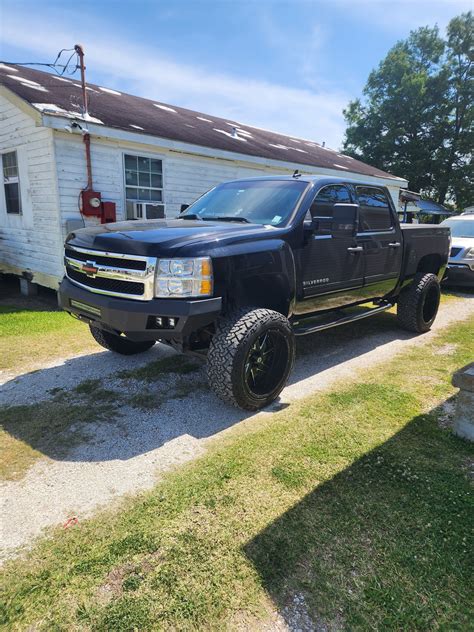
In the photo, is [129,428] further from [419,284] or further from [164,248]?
[419,284]

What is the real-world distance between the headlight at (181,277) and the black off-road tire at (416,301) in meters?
3.72

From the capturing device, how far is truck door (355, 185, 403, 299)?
16.3ft

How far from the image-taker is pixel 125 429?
3311 millimetres

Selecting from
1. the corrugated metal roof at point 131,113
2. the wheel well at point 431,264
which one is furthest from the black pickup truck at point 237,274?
the corrugated metal roof at point 131,113

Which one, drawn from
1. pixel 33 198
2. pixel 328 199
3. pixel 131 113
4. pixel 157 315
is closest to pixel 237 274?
pixel 157 315

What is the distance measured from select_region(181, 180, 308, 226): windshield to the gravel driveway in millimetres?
1657

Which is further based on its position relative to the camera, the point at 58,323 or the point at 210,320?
the point at 58,323

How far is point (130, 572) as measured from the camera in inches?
78.0

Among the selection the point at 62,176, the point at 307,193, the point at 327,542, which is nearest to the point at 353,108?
the point at 62,176

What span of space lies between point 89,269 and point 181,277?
2.92 ft

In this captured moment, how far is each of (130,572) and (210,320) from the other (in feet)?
5.84

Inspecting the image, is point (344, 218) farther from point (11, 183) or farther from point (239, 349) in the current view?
point (11, 183)

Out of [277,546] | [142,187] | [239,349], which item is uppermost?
[142,187]

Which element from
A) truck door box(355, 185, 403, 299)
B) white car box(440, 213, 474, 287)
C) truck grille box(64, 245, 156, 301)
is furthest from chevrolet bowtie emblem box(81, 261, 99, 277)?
white car box(440, 213, 474, 287)
